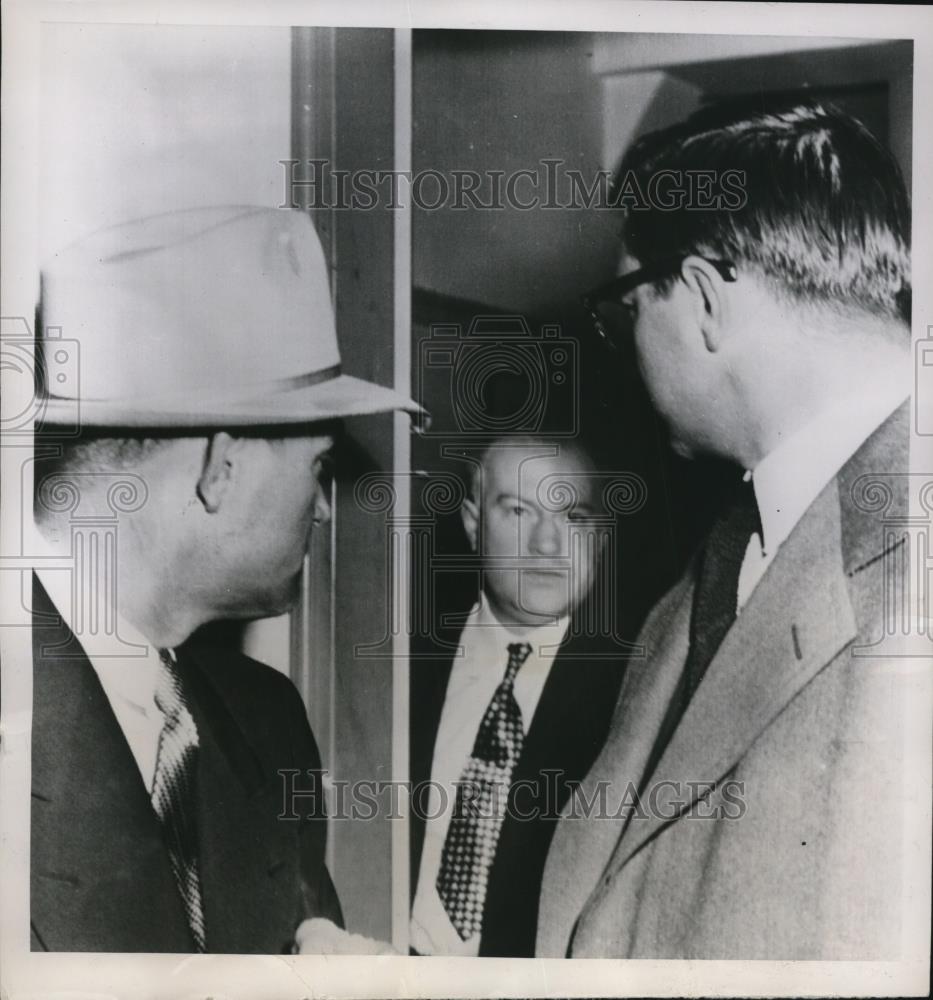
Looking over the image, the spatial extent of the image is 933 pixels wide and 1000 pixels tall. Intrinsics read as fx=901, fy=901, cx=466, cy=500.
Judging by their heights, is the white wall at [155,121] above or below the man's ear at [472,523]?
above

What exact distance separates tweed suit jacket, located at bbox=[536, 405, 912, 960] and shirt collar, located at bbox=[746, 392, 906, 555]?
0.02m

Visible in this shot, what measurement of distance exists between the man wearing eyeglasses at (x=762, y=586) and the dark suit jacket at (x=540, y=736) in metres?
0.03

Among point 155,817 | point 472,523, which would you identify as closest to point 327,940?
point 155,817

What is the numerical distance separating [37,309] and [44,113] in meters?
0.29

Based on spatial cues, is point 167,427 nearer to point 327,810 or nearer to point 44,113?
point 44,113

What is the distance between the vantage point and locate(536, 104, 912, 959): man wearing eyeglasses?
133 centimetres

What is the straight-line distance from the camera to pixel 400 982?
136cm

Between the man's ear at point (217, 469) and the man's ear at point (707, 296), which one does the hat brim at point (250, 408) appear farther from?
the man's ear at point (707, 296)

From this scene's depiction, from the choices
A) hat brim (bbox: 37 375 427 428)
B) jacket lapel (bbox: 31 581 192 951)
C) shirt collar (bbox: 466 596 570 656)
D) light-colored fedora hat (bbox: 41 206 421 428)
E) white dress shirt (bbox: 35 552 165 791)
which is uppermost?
light-colored fedora hat (bbox: 41 206 421 428)

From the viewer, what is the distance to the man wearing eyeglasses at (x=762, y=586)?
1331 mm

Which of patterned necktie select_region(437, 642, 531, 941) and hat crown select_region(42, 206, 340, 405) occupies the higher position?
hat crown select_region(42, 206, 340, 405)

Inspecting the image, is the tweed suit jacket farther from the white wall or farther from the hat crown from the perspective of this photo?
the white wall

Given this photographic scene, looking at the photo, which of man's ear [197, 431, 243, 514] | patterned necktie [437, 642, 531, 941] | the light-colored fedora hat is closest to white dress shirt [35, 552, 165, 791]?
man's ear [197, 431, 243, 514]

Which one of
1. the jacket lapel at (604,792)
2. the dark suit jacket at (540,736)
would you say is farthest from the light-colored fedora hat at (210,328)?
the jacket lapel at (604,792)
